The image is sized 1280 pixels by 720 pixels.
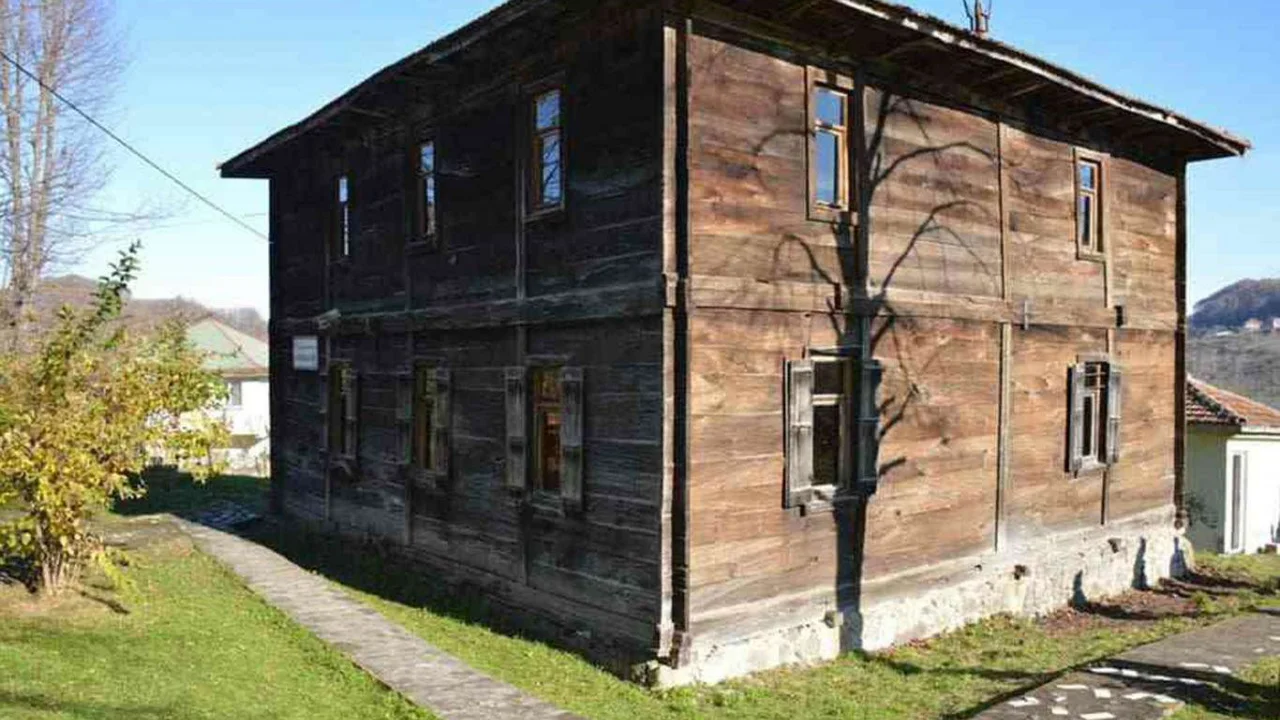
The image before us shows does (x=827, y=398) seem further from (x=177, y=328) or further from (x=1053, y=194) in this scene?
(x=177, y=328)

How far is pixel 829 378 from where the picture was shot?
10.7 meters

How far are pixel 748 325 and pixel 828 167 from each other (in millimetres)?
2307

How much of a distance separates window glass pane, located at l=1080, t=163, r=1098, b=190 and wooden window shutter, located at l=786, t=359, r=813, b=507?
6970mm

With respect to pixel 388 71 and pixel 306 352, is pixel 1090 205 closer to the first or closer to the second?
pixel 388 71

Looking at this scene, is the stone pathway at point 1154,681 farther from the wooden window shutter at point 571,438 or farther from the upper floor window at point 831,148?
the upper floor window at point 831,148

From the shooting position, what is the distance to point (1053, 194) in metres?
13.6

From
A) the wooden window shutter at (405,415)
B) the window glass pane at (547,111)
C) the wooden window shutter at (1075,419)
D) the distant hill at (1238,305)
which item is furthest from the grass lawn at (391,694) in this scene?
the distant hill at (1238,305)

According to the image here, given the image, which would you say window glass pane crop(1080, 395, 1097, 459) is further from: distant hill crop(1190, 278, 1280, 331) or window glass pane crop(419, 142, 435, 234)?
distant hill crop(1190, 278, 1280, 331)

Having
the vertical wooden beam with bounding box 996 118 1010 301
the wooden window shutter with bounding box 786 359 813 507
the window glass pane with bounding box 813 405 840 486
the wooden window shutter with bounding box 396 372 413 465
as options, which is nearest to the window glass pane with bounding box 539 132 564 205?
the wooden window shutter with bounding box 786 359 813 507

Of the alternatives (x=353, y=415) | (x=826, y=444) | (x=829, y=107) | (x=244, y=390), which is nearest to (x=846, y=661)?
(x=826, y=444)

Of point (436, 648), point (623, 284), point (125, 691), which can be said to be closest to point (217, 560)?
point (436, 648)

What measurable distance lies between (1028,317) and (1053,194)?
202 centimetres

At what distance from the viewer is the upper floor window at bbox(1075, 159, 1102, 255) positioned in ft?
46.9

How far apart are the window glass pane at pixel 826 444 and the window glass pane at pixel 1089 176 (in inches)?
260
